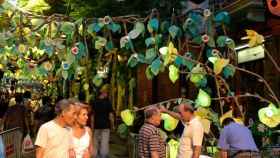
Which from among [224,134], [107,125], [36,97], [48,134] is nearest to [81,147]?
[48,134]

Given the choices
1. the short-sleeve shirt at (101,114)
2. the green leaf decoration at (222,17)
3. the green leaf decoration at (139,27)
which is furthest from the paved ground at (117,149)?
the green leaf decoration at (222,17)

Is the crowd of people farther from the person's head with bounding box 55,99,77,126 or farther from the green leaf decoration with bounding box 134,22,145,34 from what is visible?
the green leaf decoration with bounding box 134,22,145,34

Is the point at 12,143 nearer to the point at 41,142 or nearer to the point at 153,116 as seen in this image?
the point at 153,116

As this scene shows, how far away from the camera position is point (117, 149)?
629 inches

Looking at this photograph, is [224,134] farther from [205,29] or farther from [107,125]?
[107,125]

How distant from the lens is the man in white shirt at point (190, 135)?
7304 mm

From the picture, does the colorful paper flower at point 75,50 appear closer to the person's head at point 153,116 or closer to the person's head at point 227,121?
the person's head at point 153,116

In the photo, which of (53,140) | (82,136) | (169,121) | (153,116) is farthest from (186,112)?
(53,140)

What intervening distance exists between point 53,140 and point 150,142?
1476 mm

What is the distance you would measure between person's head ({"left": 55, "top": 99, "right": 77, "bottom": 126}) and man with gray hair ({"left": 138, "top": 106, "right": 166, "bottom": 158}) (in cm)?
129

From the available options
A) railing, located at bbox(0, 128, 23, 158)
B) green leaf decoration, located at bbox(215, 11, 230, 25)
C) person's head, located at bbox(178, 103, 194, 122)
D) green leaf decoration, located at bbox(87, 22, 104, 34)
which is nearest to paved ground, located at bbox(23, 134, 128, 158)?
railing, located at bbox(0, 128, 23, 158)

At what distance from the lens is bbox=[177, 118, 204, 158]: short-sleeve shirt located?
→ 7.32m

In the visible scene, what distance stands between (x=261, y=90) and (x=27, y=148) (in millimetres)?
6891

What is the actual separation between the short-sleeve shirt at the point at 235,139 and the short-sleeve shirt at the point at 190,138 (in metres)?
0.41
